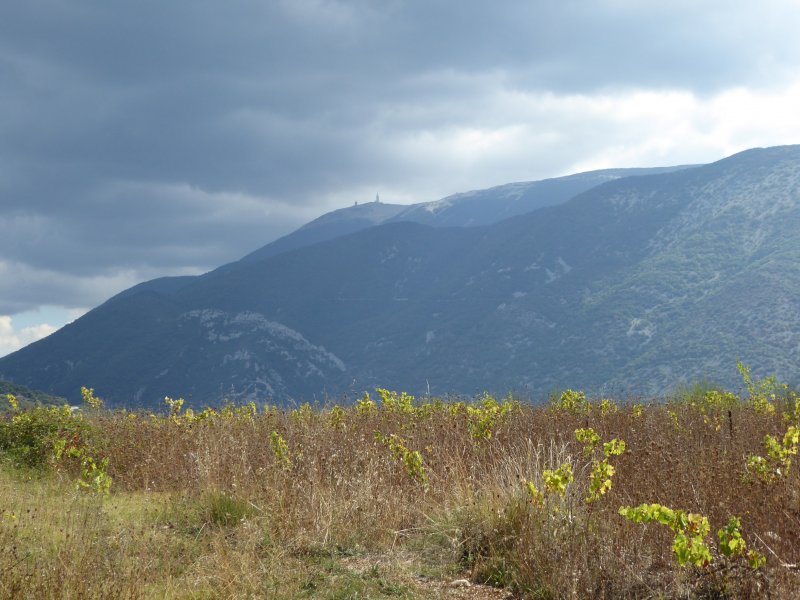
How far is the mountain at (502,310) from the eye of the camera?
252 ft

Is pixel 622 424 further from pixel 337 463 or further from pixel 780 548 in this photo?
pixel 780 548

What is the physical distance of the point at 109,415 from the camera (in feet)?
47.2

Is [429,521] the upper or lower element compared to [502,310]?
upper

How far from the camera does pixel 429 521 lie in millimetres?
6793

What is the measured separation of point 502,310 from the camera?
389 feet

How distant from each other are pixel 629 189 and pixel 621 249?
975 inches

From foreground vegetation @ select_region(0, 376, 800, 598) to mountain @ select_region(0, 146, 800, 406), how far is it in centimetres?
4374

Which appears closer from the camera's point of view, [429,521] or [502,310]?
[429,521]

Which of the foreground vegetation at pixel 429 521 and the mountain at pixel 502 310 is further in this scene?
the mountain at pixel 502 310

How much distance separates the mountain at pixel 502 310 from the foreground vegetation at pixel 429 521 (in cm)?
4374

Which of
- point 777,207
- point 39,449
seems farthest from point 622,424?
Result: point 777,207

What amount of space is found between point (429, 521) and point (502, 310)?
113039 millimetres

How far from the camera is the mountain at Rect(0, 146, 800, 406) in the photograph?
76.8 m

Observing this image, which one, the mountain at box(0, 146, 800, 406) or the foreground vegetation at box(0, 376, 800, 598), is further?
the mountain at box(0, 146, 800, 406)
